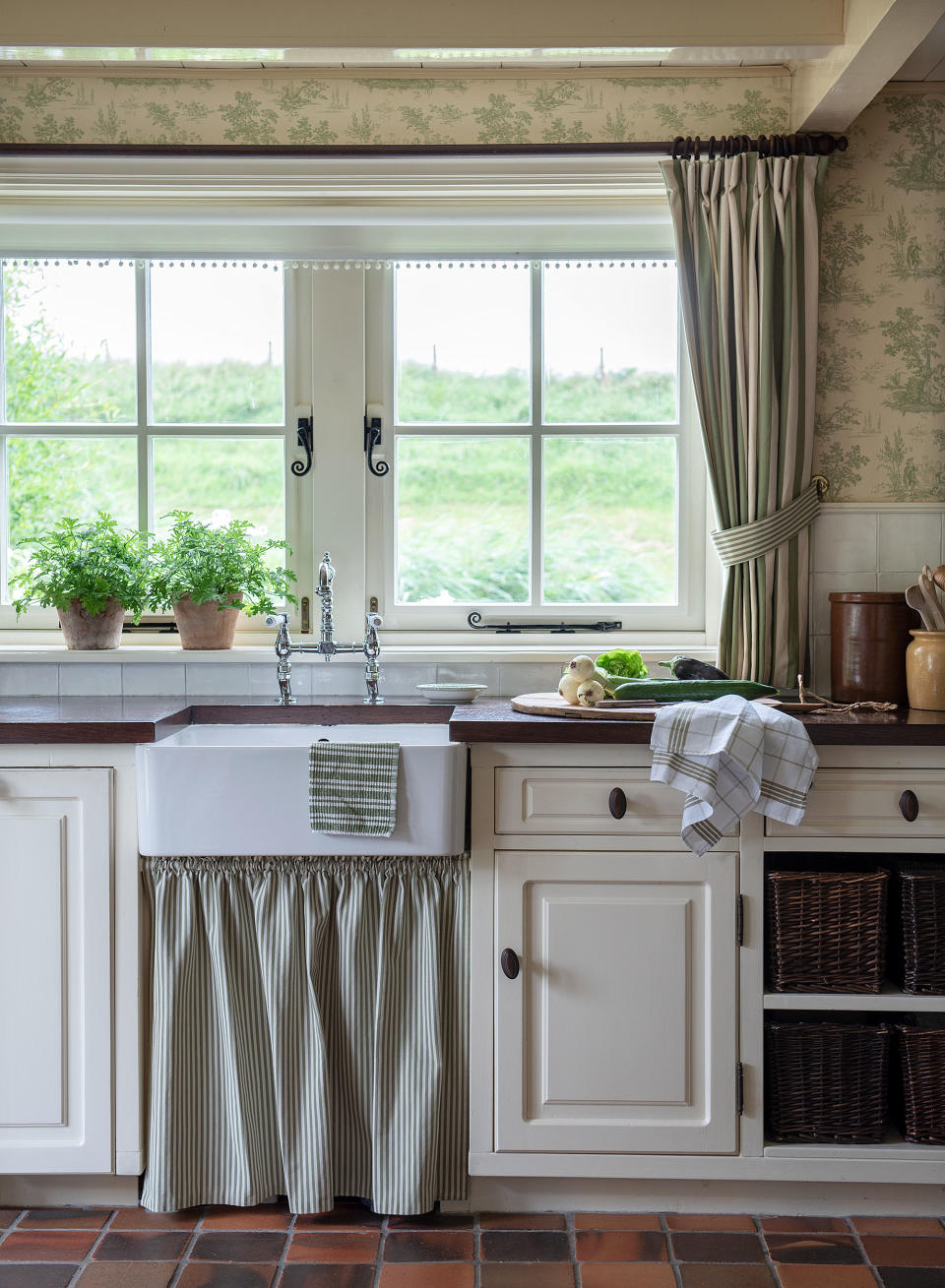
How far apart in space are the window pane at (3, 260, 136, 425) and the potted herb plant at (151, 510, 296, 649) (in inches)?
A: 16.2

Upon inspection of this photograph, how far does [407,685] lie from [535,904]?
0.76m

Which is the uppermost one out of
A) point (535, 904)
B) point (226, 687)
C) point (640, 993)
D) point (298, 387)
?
point (298, 387)

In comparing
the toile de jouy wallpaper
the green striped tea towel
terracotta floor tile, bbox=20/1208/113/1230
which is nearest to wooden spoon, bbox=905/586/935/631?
the toile de jouy wallpaper

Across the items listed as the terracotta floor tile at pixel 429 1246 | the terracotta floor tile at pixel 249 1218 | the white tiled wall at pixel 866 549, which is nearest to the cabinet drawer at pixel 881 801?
the white tiled wall at pixel 866 549

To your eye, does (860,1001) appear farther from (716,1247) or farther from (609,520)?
(609,520)

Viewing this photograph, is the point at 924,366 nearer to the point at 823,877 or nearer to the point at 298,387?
the point at 823,877

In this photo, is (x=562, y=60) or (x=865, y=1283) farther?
(x=562, y=60)

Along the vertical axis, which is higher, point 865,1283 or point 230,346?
point 230,346

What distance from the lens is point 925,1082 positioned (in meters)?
2.07

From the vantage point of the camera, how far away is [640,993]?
206cm

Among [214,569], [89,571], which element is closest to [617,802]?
[214,569]

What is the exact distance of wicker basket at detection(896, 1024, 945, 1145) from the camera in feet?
6.79

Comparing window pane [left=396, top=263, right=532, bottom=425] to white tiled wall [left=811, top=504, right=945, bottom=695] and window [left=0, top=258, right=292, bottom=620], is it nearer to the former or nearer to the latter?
window [left=0, top=258, right=292, bottom=620]

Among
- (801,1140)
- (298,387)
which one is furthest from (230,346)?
(801,1140)
